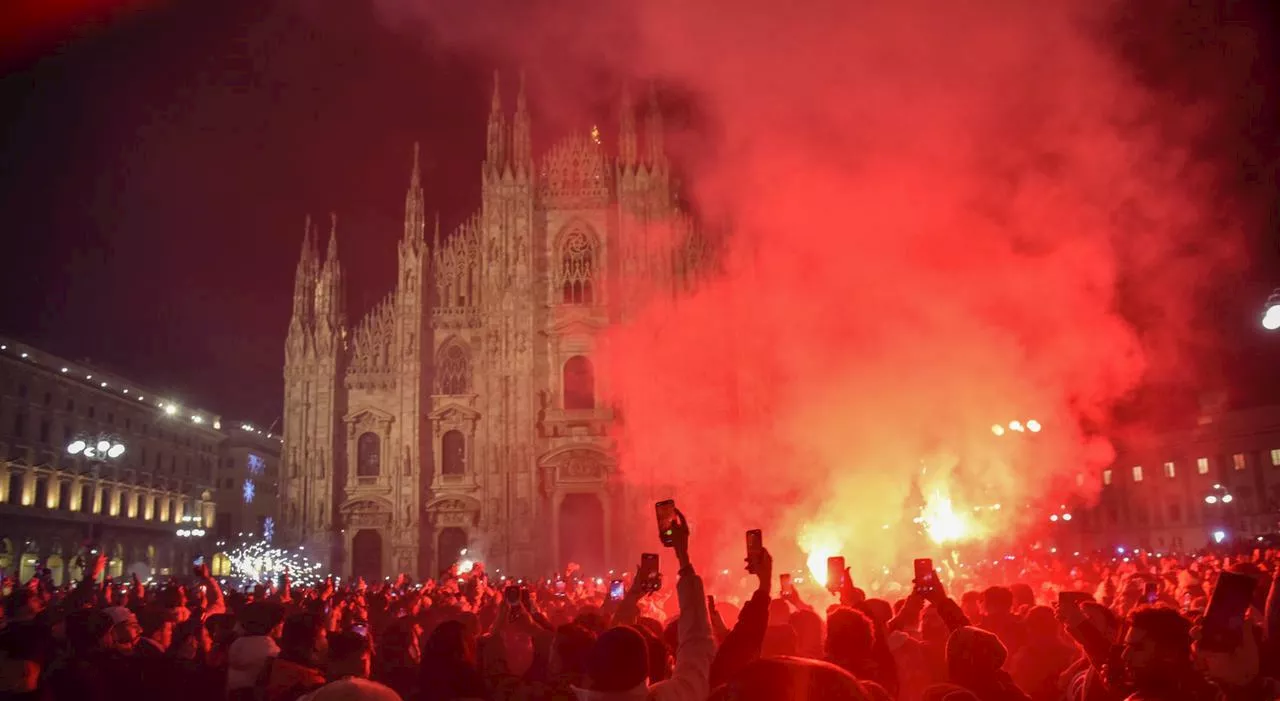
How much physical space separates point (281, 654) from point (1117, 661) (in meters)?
4.44

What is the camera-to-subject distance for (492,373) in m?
42.7

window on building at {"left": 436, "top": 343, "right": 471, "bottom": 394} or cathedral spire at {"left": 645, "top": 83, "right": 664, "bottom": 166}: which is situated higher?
cathedral spire at {"left": 645, "top": 83, "right": 664, "bottom": 166}

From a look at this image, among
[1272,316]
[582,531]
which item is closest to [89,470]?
[582,531]

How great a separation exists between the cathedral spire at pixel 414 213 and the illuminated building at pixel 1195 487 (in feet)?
136

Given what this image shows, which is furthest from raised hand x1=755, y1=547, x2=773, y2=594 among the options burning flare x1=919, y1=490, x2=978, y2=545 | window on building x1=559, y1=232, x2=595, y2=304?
window on building x1=559, y1=232, x2=595, y2=304

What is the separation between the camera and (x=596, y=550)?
41.9 metres

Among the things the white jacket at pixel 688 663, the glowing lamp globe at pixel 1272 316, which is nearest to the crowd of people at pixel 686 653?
the white jacket at pixel 688 663

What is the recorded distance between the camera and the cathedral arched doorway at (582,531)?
41906mm

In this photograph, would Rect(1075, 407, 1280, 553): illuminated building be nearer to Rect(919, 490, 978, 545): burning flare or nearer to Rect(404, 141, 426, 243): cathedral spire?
Rect(919, 490, 978, 545): burning flare

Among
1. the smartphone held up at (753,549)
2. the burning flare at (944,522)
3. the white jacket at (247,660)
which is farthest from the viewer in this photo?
the burning flare at (944,522)

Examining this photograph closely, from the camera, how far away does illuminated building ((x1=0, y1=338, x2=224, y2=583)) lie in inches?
1737

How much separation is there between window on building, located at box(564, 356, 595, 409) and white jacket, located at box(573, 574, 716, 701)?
129 ft

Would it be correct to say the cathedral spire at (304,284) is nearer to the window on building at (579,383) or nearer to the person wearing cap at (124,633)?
the window on building at (579,383)

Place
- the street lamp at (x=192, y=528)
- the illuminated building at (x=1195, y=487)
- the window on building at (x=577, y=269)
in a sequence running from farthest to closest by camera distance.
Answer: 1. the street lamp at (x=192, y=528)
2. the illuminated building at (x=1195, y=487)
3. the window on building at (x=577, y=269)
